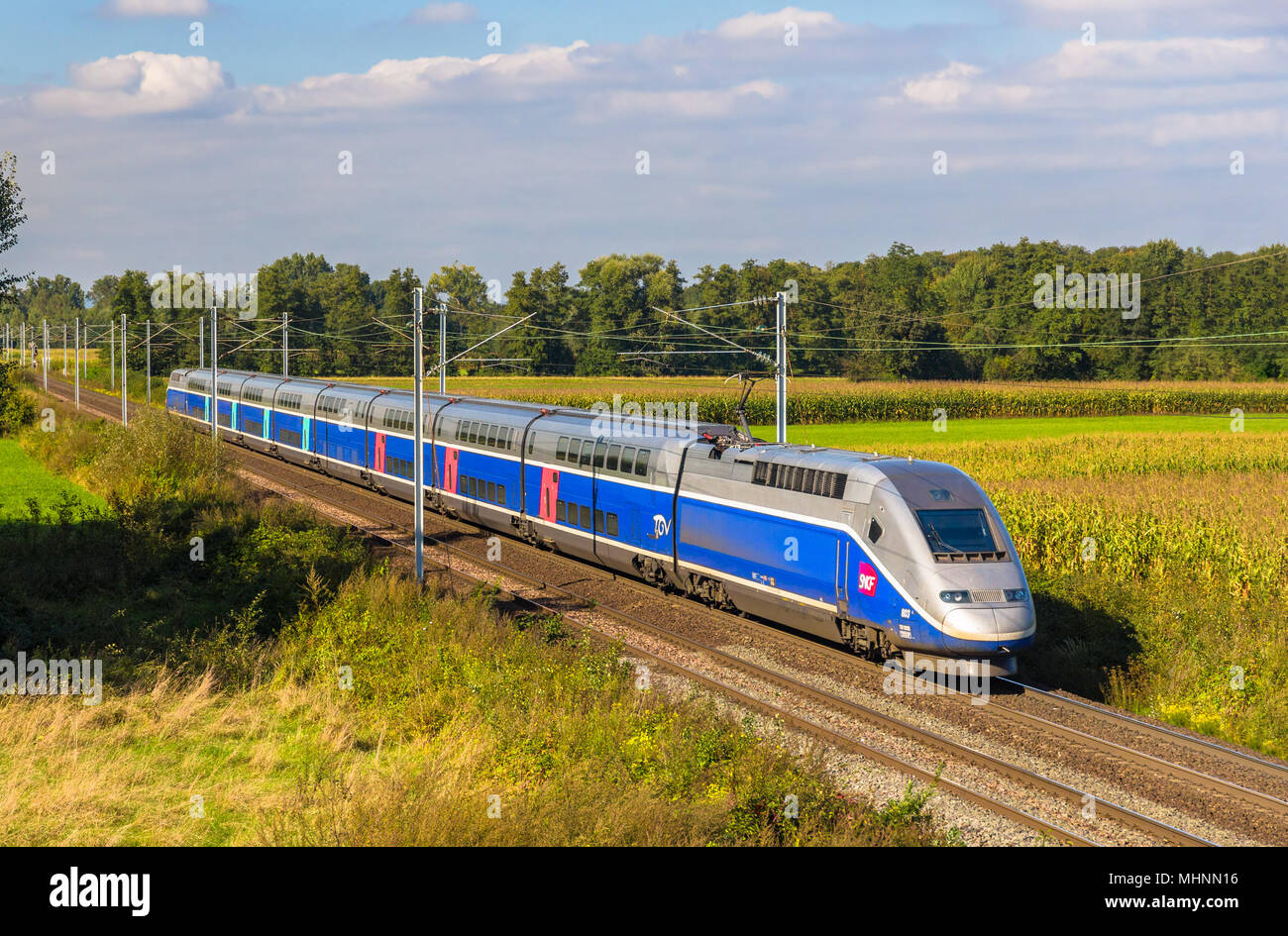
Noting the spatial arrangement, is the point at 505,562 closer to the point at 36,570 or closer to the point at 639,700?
the point at 36,570

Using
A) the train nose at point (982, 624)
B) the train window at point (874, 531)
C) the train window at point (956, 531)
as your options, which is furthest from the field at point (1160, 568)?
the train window at point (874, 531)

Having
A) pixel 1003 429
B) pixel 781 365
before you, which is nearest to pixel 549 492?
pixel 781 365

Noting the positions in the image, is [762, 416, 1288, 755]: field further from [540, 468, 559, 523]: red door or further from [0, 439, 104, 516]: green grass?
[0, 439, 104, 516]: green grass

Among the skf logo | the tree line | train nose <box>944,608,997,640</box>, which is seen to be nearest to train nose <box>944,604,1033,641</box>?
train nose <box>944,608,997,640</box>

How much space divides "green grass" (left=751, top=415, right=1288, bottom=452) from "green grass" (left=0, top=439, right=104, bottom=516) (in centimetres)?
3821

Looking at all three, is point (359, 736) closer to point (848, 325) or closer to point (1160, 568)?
point (1160, 568)

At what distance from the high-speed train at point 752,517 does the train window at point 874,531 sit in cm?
3

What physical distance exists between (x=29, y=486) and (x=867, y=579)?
40.1 meters

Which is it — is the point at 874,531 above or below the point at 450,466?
above

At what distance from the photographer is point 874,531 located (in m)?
18.6

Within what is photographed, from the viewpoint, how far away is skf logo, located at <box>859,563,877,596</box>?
18531 millimetres

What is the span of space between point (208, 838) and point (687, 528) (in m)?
14.1

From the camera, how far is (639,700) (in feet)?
50.7

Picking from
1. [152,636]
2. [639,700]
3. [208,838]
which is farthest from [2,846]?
[152,636]
